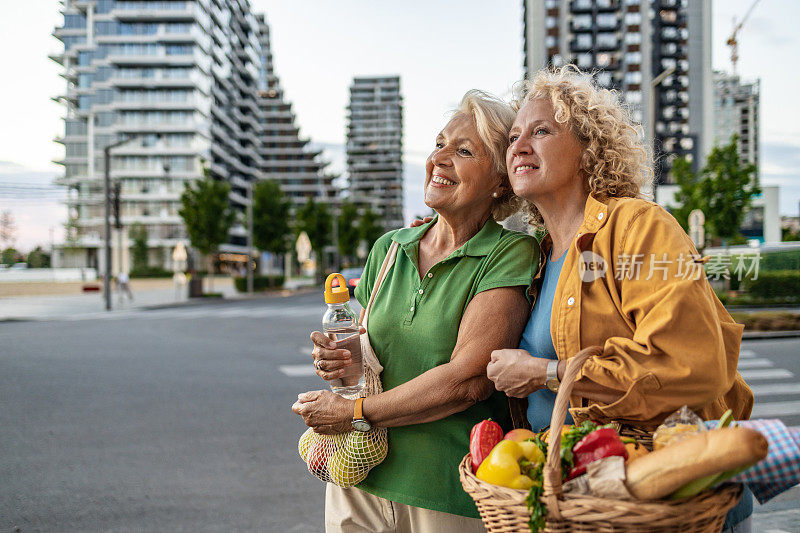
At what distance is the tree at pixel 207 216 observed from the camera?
38656mm

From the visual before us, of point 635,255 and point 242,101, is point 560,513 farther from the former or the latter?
point 242,101

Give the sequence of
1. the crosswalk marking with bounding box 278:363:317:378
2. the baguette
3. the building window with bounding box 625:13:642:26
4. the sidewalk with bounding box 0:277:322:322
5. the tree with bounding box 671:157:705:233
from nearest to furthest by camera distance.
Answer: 1. the baguette
2. the crosswalk marking with bounding box 278:363:317:378
3. the sidewalk with bounding box 0:277:322:322
4. the tree with bounding box 671:157:705:233
5. the building window with bounding box 625:13:642:26

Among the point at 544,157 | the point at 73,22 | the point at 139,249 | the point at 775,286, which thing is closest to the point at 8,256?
the point at 139,249

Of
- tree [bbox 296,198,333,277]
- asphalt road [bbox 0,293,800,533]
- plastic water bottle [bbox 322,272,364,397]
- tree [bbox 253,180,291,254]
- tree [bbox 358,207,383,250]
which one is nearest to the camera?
plastic water bottle [bbox 322,272,364,397]

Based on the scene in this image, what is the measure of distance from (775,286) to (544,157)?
712 inches

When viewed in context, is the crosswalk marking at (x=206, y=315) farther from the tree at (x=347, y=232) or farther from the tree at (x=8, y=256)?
the tree at (x=8, y=256)

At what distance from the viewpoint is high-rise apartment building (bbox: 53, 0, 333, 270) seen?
3012 inches

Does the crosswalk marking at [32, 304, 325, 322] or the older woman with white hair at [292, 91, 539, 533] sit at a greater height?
the older woman with white hair at [292, 91, 539, 533]

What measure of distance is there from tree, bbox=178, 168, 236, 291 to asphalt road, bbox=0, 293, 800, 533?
86.7 feet

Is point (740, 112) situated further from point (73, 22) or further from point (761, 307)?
point (761, 307)

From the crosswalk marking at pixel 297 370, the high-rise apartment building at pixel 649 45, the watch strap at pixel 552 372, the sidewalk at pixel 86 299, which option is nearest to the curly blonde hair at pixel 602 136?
the watch strap at pixel 552 372

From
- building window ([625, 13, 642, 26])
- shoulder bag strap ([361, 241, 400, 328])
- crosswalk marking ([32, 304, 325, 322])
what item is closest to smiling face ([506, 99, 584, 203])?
shoulder bag strap ([361, 241, 400, 328])

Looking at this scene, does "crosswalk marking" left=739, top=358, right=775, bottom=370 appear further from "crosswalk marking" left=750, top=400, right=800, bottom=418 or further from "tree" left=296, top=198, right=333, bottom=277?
"tree" left=296, top=198, right=333, bottom=277

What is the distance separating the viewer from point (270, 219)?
4409 centimetres
